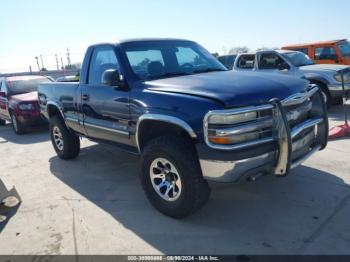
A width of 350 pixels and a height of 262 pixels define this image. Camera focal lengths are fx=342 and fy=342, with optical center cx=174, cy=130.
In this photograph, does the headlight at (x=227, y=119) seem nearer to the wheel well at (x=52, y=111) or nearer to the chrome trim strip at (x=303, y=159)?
the chrome trim strip at (x=303, y=159)

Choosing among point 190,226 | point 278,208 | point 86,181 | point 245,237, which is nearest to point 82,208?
point 86,181

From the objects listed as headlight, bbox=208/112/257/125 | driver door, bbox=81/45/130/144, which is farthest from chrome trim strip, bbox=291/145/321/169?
driver door, bbox=81/45/130/144

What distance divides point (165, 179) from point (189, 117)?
0.85m

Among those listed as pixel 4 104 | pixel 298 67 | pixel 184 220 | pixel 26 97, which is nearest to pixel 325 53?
pixel 298 67

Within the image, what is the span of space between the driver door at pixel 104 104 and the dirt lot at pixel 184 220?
30.8 inches

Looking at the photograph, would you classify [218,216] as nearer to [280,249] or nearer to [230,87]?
[280,249]

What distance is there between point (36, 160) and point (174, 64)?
11.6 feet

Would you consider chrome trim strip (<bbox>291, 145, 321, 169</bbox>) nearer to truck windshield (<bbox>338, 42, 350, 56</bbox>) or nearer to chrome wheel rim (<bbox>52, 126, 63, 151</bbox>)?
chrome wheel rim (<bbox>52, 126, 63, 151</bbox>)

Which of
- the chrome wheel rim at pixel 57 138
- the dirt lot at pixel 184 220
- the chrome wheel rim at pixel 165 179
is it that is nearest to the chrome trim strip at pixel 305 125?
the dirt lot at pixel 184 220

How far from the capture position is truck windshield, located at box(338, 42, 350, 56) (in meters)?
11.6

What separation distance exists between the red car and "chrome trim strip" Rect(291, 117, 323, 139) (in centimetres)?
727

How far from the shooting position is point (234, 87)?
329 cm

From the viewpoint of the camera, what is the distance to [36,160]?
6383mm

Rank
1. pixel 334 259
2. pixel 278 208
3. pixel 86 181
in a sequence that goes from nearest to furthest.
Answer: pixel 334 259 → pixel 278 208 → pixel 86 181
